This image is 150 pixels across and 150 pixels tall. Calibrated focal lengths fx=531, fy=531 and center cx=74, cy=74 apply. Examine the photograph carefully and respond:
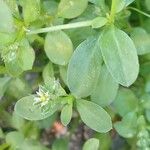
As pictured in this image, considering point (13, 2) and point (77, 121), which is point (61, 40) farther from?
point (77, 121)

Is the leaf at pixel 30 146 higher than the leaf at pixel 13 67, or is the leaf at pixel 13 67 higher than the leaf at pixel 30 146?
the leaf at pixel 13 67

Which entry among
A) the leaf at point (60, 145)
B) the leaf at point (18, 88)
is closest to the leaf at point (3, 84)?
the leaf at point (18, 88)

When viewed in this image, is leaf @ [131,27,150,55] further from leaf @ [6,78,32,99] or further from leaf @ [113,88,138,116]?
leaf @ [6,78,32,99]

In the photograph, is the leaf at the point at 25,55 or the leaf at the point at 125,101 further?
the leaf at the point at 125,101

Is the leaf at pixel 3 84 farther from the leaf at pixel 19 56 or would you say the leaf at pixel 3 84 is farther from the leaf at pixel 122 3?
the leaf at pixel 122 3

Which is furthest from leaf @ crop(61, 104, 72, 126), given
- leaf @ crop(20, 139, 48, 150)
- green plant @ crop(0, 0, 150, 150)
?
leaf @ crop(20, 139, 48, 150)

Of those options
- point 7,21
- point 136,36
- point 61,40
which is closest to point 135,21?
point 136,36
